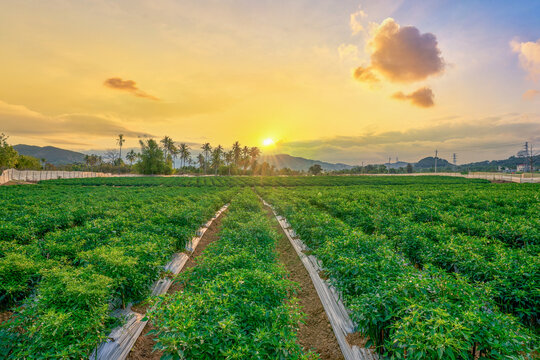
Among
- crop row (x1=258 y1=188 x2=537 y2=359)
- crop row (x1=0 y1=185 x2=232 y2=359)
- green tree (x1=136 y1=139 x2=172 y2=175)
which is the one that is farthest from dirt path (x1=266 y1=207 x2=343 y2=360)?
green tree (x1=136 y1=139 x2=172 y2=175)

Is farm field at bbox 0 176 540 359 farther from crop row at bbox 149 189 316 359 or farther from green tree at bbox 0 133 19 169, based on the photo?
green tree at bbox 0 133 19 169

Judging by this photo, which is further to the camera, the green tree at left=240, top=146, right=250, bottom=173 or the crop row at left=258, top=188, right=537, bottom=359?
the green tree at left=240, top=146, right=250, bottom=173

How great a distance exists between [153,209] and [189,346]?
40.4 ft

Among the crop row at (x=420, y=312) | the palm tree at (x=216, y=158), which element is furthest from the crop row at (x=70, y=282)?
the palm tree at (x=216, y=158)

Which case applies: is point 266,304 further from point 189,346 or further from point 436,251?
point 436,251

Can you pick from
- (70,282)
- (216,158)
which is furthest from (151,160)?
(70,282)

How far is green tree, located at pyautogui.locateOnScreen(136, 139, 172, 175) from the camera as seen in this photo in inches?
4099

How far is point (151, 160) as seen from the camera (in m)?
105

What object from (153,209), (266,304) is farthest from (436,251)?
(153,209)

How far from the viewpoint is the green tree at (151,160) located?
104m

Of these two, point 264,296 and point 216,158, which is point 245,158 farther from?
point 264,296

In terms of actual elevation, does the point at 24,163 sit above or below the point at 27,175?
above

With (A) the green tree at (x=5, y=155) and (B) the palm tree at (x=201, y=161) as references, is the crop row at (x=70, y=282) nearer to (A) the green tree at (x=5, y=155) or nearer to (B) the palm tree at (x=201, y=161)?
(A) the green tree at (x=5, y=155)

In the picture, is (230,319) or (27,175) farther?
(27,175)
